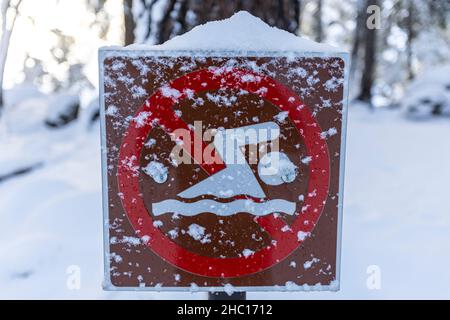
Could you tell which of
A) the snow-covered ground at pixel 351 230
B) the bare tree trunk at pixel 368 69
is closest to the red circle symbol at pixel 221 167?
the snow-covered ground at pixel 351 230

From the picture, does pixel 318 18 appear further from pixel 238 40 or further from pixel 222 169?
pixel 222 169

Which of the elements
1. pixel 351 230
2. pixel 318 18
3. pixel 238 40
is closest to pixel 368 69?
pixel 318 18

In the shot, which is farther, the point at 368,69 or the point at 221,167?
the point at 368,69

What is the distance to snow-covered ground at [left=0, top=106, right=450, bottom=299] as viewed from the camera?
204cm

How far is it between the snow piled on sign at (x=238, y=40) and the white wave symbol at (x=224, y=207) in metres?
0.37

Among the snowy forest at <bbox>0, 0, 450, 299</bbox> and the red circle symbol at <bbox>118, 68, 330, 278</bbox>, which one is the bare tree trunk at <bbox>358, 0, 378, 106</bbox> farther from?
the red circle symbol at <bbox>118, 68, 330, 278</bbox>

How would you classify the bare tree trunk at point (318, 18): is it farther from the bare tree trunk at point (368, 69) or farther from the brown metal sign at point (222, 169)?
the brown metal sign at point (222, 169)

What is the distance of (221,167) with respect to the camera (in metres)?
1.15

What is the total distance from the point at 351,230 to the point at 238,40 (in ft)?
5.94

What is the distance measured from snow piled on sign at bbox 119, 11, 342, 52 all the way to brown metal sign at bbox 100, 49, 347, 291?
0.03 metres

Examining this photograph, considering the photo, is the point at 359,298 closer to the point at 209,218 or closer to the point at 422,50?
the point at 209,218

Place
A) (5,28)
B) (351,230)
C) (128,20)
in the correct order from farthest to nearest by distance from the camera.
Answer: (351,230)
(128,20)
(5,28)

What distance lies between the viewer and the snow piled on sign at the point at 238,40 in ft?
3.73

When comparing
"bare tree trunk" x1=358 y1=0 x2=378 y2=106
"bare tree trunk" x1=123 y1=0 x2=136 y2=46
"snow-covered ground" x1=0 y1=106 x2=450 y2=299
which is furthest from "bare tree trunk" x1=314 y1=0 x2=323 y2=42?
"bare tree trunk" x1=123 y1=0 x2=136 y2=46
